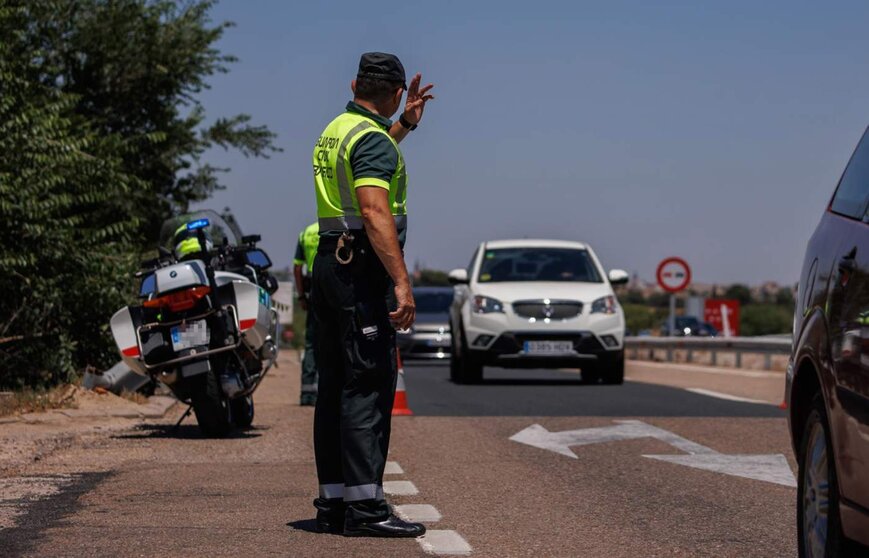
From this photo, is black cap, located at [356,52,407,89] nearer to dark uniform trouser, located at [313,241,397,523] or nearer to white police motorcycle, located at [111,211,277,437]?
dark uniform trouser, located at [313,241,397,523]

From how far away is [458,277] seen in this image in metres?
21.9

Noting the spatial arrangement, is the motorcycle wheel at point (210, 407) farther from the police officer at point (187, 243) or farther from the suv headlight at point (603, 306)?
the suv headlight at point (603, 306)

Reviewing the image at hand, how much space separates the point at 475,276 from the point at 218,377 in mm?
10338

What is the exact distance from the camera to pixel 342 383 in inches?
303

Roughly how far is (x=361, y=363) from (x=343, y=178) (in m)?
0.79

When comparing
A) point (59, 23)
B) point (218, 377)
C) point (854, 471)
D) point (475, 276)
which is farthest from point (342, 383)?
point (59, 23)

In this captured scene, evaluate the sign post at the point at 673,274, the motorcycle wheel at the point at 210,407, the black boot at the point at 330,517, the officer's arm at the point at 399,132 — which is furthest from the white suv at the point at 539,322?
the black boot at the point at 330,517

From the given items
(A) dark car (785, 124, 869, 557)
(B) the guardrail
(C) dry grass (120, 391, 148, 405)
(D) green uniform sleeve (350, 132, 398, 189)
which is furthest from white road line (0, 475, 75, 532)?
(B) the guardrail

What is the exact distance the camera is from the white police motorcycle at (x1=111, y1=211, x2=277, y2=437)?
1184 cm

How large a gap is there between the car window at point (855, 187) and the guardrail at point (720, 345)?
1903 cm

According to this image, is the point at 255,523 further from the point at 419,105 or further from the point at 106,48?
the point at 106,48

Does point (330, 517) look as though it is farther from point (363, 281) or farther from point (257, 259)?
point (257, 259)

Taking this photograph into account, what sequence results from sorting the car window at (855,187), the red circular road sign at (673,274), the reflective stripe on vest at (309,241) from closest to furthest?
the car window at (855,187) → the reflective stripe on vest at (309,241) → the red circular road sign at (673,274)

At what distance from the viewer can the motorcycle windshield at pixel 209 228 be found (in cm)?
1312
